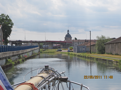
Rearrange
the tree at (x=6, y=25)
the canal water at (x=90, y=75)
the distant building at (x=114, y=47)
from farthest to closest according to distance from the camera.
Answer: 1. the tree at (x=6, y=25)
2. the distant building at (x=114, y=47)
3. the canal water at (x=90, y=75)

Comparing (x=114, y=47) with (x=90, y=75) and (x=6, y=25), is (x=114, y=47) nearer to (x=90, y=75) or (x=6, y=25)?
(x=90, y=75)

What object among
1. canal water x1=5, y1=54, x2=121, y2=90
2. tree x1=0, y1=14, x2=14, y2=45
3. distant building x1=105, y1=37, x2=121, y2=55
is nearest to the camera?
canal water x1=5, y1=54, x2=121, y2=90

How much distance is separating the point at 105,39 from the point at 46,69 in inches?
2552

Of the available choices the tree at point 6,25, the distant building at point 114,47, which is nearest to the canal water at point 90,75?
the distant building at point 114,47

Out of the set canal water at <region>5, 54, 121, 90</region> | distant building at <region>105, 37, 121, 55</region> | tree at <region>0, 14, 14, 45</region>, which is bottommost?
canal water at <region>5, 54, 121, 90</region>

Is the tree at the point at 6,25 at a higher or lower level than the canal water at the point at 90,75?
higher

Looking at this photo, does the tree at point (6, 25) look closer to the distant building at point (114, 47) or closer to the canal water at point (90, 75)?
the distant building at point (114, 47)

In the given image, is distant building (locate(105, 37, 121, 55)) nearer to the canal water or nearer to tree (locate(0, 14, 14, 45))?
the canal water

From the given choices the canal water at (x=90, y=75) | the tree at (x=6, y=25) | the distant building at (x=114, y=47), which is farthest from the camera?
the tree at (x=6, y=25)

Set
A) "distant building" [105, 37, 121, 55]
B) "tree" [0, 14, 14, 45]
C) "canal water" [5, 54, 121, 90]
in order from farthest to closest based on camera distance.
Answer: "tree" [0, 14, 14, 45] < "distant building" [105, 37, 121, 55] < "canal water" [5, 54, 121, 90]

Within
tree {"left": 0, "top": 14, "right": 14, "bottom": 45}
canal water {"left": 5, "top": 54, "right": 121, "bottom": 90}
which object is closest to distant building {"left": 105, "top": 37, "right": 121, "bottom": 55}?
canal water {"left": 5, "top": 54, "right": 121, "bottom": 90}

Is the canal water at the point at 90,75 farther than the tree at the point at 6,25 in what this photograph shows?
No

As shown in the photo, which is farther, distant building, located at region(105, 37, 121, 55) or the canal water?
distant building, located at region(105, 37, 121, 55)

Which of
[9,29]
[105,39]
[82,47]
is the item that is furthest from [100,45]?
[9,29]
